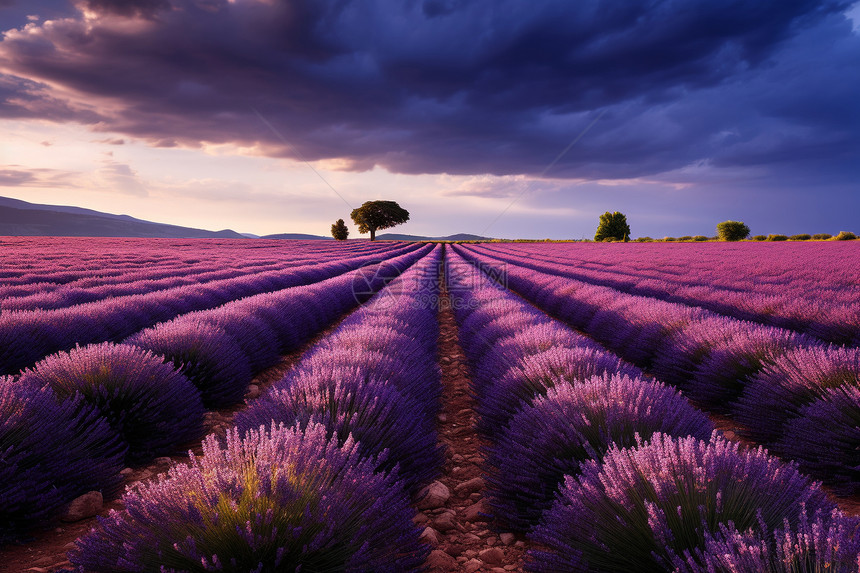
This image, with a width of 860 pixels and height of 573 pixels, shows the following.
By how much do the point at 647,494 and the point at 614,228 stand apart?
75267 millimetres

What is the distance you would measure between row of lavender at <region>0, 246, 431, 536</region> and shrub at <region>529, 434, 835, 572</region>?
7.49 ft

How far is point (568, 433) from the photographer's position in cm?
187

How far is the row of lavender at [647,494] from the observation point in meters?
1.04

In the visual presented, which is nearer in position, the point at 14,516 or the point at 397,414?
the point at 14,516

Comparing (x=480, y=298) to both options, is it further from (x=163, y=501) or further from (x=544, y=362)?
(x=163, y=501)

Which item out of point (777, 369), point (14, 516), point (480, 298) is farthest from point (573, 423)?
point (480, 298)

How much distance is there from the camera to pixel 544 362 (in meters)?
2.75

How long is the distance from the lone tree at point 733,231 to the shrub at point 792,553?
6178 cm

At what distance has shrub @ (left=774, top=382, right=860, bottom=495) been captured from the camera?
88.4 inches

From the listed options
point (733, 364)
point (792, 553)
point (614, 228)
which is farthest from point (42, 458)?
Answer: point (614, 228)

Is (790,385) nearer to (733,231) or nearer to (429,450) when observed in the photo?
(429,450)

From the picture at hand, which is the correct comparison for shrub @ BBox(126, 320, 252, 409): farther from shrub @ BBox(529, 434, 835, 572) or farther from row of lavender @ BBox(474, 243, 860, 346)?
row of lavender @ BBox(474, 243, 860, 346)

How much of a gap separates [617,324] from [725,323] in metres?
1.59

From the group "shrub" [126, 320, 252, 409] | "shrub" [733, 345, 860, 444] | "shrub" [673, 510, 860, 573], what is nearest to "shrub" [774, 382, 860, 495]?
"shrub" [733, 345, 860, 444]
